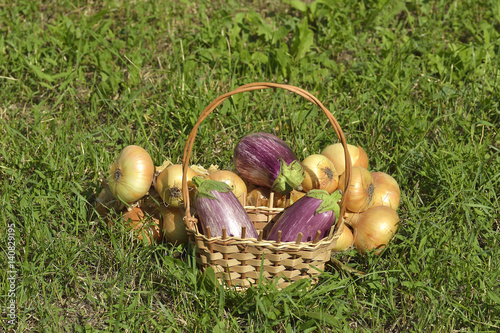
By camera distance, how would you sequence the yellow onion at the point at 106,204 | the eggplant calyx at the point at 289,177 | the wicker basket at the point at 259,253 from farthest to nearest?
the yellow onion at the point at 106,204 < the eggplant calyx at the point at 289,177 < the wicker basket at the point at 259,253

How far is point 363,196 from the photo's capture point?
10.7 ft

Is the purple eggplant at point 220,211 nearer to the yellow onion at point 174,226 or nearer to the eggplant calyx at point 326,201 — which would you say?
the yellow onion at point 174,226

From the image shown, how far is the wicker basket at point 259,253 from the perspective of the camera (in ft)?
9.22

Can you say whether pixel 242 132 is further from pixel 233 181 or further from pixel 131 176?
pixel 131 176

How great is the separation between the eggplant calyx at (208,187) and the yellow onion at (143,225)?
0.46 m

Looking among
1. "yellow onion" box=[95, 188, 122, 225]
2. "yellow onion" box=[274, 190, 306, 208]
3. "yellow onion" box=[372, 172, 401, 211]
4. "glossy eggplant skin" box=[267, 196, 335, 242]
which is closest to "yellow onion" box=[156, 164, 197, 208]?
"yellow onion" box=[95, 188, 122, 225]

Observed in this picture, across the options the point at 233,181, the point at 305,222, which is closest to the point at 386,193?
the point at 305,222

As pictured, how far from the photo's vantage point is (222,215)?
2.90 metres

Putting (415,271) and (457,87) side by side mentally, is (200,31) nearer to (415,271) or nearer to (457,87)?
(457,87)

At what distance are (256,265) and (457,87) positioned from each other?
2710 millimetres

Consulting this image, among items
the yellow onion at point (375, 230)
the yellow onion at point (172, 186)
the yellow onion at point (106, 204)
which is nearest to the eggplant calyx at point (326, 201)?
the yellow onion at point (375, 230)

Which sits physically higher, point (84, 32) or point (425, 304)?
point (84, 32)

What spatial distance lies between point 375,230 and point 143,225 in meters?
1.40

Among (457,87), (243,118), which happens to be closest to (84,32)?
(243,118)
